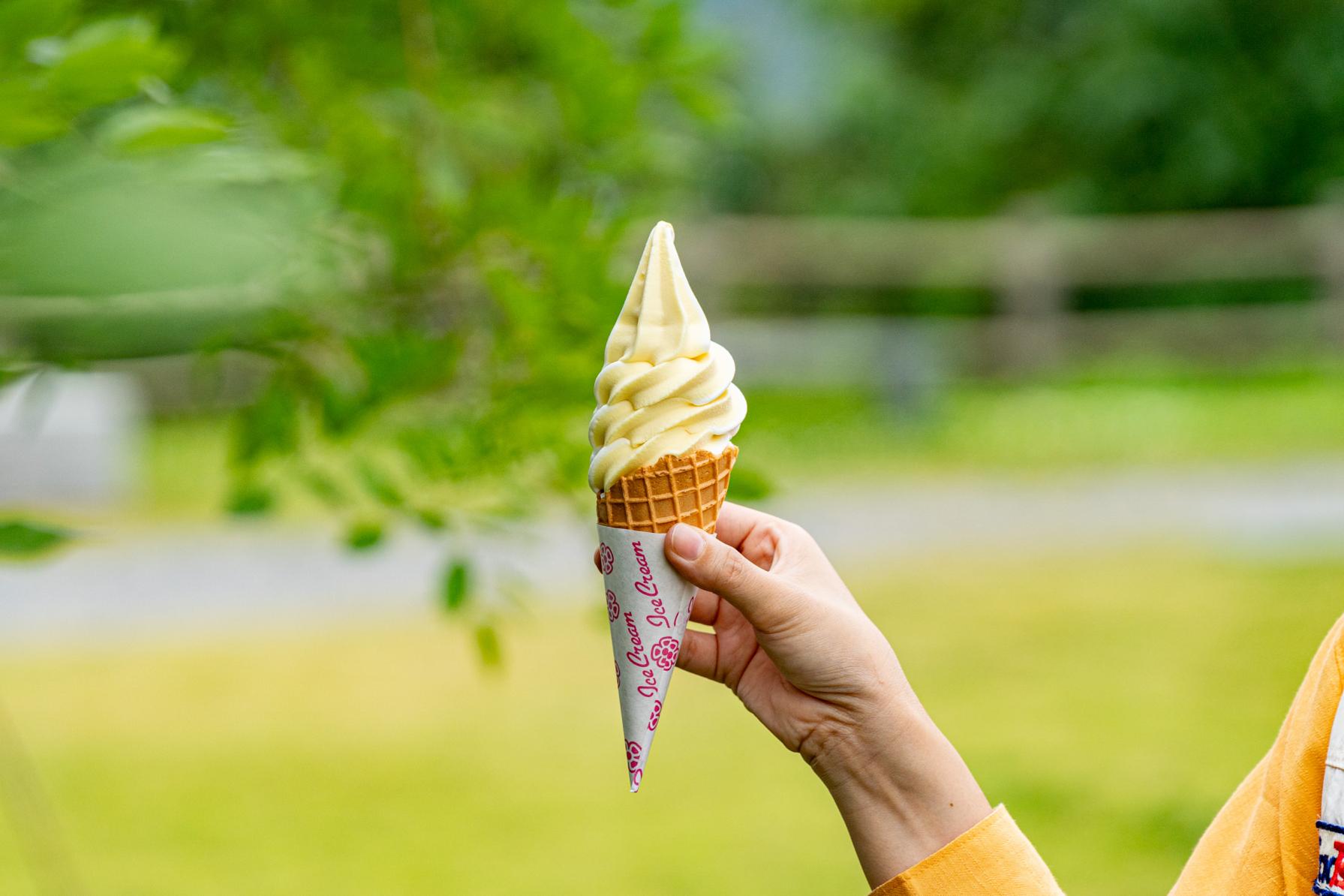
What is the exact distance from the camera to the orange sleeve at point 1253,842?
50.1 inches

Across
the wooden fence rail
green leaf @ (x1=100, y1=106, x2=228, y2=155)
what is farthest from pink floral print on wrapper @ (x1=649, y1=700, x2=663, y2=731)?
the wooden fence rail

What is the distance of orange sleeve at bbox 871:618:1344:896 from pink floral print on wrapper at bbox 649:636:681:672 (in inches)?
13.1

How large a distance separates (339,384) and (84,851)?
10.9ft

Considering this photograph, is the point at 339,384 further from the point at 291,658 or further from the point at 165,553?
the point at 165,553

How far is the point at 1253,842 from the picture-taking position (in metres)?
1.34

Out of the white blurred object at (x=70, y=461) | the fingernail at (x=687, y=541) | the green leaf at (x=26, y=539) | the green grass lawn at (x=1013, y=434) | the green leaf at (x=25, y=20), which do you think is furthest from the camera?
the green grass lawn at (x=1013, y=434)

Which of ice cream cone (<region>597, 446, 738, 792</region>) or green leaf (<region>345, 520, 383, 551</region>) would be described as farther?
green leaf (<region>345, 520, 383, 551</region>)

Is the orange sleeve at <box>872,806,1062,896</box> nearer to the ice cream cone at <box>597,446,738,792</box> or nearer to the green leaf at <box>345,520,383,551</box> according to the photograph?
the ice cream cone at <box>597,446,738,792</box>

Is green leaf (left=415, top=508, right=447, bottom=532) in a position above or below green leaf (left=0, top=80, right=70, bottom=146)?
below

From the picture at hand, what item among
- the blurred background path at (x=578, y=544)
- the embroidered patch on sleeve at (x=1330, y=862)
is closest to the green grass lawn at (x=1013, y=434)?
the blurred background path at (x=578, y=544)

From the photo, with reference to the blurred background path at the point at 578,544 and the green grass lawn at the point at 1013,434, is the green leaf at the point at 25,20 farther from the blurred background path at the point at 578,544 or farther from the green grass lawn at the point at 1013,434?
the green grass lawn at the point at 1013,434

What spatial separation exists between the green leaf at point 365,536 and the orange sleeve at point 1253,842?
0.82m

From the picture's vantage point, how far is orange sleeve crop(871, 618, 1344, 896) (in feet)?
4.18

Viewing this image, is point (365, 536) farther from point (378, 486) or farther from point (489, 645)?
point (489, 645)
